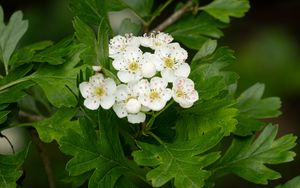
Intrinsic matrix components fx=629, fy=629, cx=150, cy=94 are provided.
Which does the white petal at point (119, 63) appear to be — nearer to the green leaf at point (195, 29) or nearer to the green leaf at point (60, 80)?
the green leaf at point (60, 80)

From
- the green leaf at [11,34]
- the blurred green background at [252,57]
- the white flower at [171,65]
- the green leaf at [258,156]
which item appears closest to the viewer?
the white flower at [171,65]

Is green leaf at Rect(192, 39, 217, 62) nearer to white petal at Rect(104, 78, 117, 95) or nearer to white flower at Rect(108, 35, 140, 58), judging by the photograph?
Result: white flower at Rect(108, 35, 140, 58)

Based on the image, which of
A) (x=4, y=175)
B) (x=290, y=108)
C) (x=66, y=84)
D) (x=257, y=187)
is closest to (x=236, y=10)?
(x=66, y=84)

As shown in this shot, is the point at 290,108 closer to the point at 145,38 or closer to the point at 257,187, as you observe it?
the point at 257,187

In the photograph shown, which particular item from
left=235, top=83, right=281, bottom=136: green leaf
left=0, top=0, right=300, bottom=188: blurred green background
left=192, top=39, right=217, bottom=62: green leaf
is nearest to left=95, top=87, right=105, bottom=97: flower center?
left=192, top=39, right=217, bottom=62: green leaf

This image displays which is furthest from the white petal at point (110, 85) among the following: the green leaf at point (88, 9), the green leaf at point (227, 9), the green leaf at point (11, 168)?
the green leaf at point (227, 9)

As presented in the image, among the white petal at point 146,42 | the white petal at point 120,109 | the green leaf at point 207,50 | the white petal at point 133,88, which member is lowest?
the green leaf at point 207,50

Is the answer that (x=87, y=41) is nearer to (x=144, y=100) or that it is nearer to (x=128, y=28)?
(x=144, y=100)
